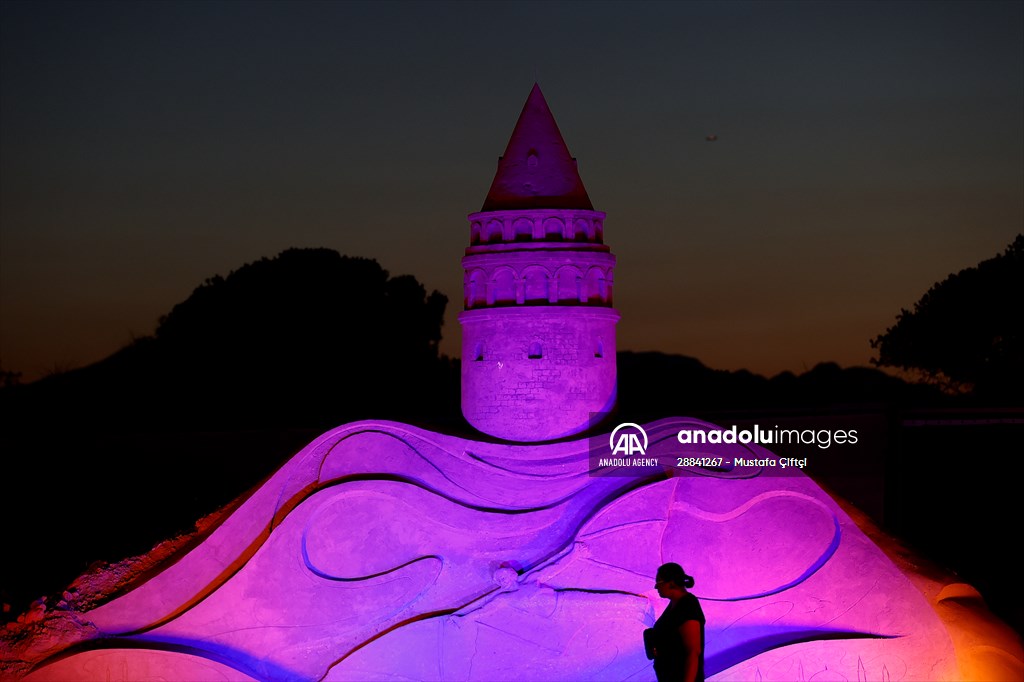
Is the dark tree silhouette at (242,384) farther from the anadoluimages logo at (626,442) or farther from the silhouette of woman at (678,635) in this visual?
the silhouette of woman at (678,635)

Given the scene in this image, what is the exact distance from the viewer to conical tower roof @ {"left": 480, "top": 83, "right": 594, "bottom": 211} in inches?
675

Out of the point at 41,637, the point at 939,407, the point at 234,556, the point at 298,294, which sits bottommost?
the point at 41,637

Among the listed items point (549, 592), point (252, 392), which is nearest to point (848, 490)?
point (549, 592)

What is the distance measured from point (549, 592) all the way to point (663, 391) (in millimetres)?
22293

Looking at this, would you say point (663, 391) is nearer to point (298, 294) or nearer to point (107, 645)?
point (298, 294)

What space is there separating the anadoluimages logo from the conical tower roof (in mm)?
5244

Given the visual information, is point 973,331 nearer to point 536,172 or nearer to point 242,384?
point 536,172

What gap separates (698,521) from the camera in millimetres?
11938

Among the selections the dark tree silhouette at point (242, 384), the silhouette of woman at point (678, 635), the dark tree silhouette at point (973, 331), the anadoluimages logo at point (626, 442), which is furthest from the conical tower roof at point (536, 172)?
the dark tree silhouette at point (973, 331)

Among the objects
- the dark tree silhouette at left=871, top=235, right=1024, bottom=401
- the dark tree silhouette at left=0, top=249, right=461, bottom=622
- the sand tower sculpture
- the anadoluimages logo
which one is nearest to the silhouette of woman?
the anadoluimages logo

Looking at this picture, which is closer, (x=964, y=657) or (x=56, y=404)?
(x=964, y=657)

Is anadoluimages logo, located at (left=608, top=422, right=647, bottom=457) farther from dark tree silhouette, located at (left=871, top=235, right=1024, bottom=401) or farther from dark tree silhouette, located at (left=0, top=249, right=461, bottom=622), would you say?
dark tree silhouette, located at (left=871, top=235, right=1024, bottom=401)

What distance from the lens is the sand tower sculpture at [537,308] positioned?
16.8m

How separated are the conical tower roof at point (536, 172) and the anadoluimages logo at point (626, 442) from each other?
5.24 meters
